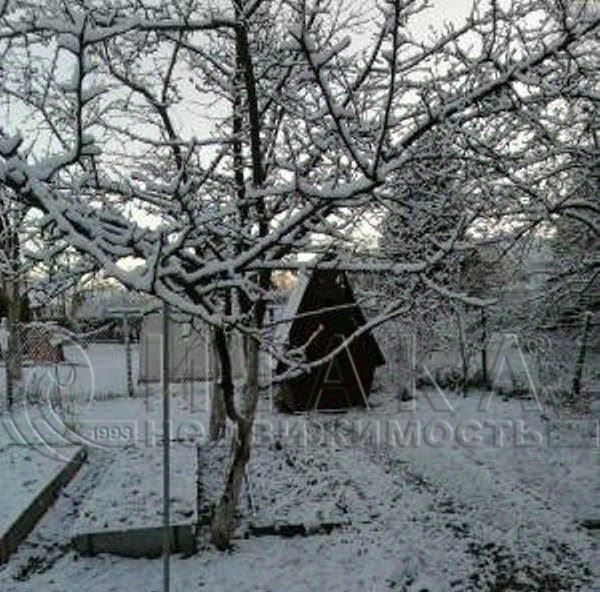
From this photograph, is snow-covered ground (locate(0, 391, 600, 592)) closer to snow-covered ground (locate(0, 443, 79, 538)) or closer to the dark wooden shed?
snow-covered ground (locate(0, 443, 79, 538))

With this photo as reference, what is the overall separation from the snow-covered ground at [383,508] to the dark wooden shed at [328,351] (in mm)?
1158

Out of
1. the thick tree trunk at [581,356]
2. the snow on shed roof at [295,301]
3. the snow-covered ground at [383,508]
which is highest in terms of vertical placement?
the snow on shed roof at [295,301]

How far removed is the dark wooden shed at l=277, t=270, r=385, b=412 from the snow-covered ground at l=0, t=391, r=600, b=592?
1.16 meters

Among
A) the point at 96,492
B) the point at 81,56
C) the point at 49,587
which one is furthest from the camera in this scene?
the point at 96,492

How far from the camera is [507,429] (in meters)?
→ 11.3

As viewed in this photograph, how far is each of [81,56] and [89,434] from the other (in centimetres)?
880

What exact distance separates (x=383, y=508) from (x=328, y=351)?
20.7 feet

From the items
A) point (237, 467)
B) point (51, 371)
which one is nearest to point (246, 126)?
point (237, 467)

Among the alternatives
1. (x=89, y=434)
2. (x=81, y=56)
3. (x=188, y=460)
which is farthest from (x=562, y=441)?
(x=81, y=56)

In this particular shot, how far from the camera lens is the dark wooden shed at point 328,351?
13023 millimetres

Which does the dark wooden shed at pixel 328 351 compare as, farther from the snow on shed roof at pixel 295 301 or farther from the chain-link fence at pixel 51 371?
→ the chain-link fence at pixel 51 371

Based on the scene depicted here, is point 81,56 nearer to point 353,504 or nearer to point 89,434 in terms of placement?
point 353,504

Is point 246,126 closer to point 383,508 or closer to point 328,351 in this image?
point 383,508

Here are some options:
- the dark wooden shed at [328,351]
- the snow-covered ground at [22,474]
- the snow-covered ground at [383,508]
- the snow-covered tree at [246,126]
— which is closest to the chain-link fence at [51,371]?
the snow-covered ground at [383,508]
